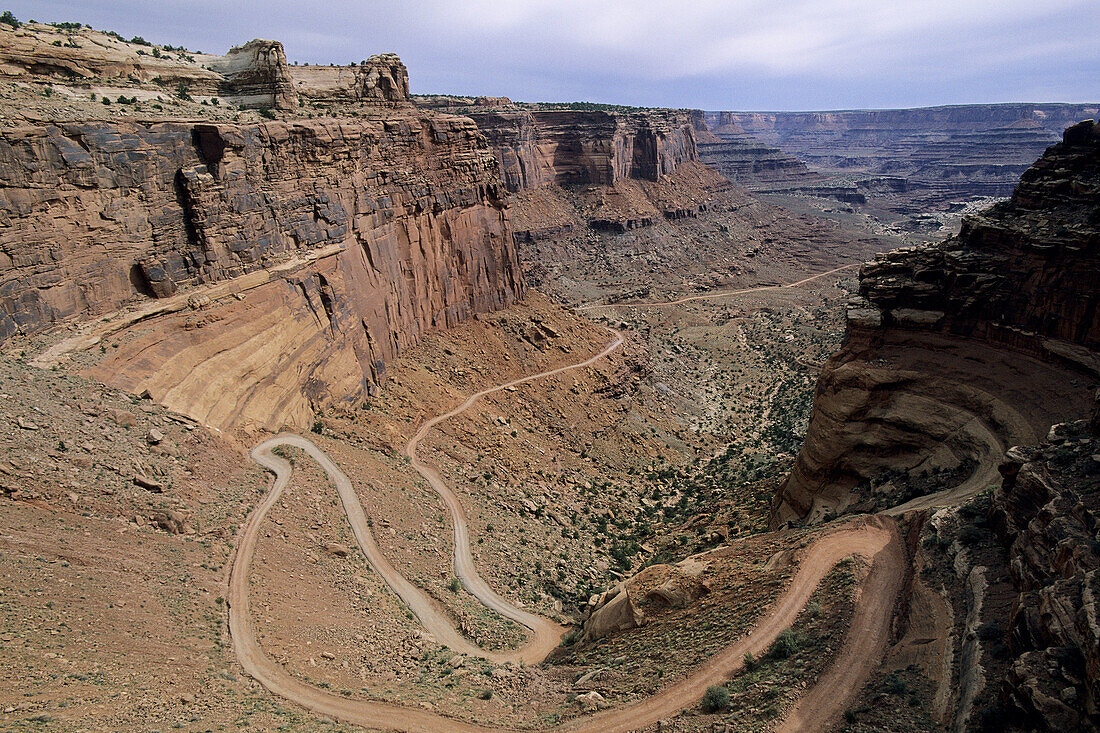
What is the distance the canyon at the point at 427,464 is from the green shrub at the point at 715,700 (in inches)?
11.8

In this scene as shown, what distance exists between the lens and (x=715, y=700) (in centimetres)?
1677

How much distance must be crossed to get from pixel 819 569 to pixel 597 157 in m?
107

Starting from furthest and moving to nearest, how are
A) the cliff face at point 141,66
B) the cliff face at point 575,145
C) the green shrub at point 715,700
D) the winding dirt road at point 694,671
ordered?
the cliff face at point 575,145 < the cliff face at point 141,66 < the winding dirt road at point 694,671 < the green shrub at point 715,700

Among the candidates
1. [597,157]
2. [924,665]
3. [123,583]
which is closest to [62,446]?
[123,583]

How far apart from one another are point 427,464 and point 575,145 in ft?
308

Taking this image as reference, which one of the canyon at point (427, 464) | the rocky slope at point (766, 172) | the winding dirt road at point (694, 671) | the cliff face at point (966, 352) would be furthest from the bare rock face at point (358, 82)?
the rocky slope at point (766, 172)

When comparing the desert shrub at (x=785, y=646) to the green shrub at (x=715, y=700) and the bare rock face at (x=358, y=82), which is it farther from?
the bare rock face at (x=358, y=82)

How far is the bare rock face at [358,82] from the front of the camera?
44.2 m

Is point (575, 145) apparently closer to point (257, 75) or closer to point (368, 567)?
point (257, 75)

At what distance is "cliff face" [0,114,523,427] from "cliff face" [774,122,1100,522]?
26.7 m

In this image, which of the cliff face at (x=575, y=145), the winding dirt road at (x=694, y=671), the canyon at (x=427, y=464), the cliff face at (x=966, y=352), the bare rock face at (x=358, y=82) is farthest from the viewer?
the cliff face at (x=575, y=145)

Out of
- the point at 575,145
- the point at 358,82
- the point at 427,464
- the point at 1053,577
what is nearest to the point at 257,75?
the point at 358,82

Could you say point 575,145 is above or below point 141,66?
above

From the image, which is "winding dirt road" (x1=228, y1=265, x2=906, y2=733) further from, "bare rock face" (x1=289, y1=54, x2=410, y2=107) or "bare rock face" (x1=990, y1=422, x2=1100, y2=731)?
"bare rock face" (x1=289, y1=54, x2=410, y2=107)
